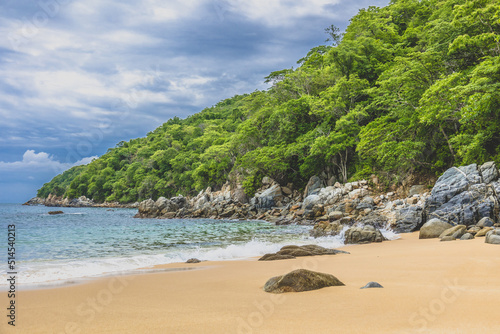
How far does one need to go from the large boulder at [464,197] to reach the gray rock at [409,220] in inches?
18.2

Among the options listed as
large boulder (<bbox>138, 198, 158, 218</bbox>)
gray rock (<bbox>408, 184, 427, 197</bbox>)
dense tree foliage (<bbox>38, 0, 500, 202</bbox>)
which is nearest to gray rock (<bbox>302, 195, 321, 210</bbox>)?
dense tree foliage (<bbox>38, 0, 500, 202</bbox>)

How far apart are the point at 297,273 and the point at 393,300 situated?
4.26 ft

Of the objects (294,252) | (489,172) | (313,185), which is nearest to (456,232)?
(294,252)

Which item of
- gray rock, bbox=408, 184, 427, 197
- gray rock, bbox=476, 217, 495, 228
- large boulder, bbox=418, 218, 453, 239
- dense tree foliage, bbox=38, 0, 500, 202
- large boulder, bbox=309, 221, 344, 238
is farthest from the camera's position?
gray rock, bbox=408, 184, 427, 197

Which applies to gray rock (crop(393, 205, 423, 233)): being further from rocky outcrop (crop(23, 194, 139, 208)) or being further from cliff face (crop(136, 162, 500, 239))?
rocky outcrop (crop(23, 194, 139, 208))

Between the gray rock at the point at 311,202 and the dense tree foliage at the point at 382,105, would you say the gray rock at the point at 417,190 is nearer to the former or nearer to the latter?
the dense tree foliage at the point at 382,105

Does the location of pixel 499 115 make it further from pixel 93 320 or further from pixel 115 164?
pixel 115 164

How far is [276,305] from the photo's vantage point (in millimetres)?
3662

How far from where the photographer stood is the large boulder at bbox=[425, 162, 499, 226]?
44.3 feet

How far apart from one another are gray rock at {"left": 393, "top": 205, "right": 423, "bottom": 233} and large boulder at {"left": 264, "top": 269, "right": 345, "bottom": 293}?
43.1 feet

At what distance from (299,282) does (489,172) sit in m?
14.8

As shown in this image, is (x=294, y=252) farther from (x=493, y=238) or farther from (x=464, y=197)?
(x=464, y=197)

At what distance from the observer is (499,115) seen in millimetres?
17625

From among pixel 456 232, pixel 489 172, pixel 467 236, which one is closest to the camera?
pixel 467 236
